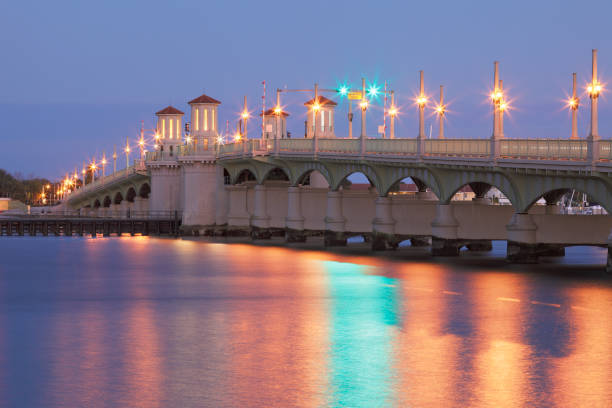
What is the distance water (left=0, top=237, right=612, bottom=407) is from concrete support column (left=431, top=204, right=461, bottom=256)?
4.78m

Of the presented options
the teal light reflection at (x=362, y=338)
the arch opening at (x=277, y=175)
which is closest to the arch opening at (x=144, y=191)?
the arch opening at (x=277, y=175)

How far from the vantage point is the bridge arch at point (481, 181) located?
62250mm

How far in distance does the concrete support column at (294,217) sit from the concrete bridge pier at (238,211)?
1049cm

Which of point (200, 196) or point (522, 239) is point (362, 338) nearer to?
point (522, 239)

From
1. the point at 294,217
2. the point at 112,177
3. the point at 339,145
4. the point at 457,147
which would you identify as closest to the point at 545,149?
the point at 457,147

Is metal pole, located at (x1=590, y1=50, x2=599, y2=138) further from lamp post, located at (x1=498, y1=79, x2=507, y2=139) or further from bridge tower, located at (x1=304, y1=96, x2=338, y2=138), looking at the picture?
bridge tower, located at (x1=304, y1=96, x2=338, y2=138)

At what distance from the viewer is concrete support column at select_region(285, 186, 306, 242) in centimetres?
9388

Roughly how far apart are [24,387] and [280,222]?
70888mm

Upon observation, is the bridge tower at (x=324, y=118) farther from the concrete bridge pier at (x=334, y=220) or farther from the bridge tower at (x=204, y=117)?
the concrete bridge pier at (x=334, y=220)

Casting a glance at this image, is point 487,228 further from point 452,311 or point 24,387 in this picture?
point 24,387

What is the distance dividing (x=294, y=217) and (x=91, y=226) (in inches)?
1317

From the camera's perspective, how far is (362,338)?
3844 centimetres

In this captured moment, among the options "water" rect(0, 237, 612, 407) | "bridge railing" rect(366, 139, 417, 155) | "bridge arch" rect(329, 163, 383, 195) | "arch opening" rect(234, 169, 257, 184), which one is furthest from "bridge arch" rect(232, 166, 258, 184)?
"water" rect(0, 237, 612, 407)

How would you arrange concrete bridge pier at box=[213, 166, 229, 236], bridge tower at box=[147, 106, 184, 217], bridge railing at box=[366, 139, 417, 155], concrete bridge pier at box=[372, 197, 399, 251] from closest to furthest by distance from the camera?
bridge railing at box=[366, 139, 417, 155] → concrete bridge pier at box=[372, 197, 399, 251] → concrete bridge pier at box=[213, 166, 229, 236] → bridge tower at box=[147, 106, 184, 217]
